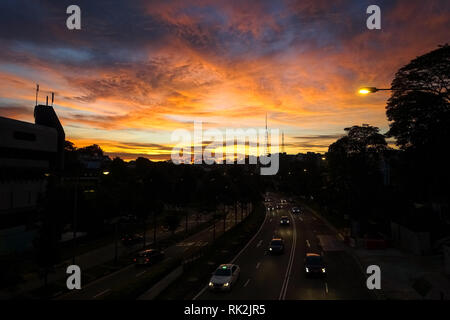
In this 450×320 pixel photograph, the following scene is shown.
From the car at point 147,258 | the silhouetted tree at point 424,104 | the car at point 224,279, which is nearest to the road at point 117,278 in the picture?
the car at point 147,258

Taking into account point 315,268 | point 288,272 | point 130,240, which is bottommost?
point 130,240

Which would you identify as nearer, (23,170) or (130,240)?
(130,240)

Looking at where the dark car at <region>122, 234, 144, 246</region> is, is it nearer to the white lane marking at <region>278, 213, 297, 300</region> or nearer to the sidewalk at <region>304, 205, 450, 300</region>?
the white lane marking at <region>278, 213, 297, 300</region>

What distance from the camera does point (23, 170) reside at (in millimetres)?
41562

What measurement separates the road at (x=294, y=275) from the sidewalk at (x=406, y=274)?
1.40 metres

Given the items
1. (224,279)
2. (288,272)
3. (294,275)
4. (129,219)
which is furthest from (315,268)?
(129,219)

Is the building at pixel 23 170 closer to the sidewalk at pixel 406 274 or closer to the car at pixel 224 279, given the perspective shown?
the car at pixel 224 279

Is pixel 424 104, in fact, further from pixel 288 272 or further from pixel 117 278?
pixel 117 278

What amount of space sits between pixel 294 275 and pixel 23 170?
123 ft

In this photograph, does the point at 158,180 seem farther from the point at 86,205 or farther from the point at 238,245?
the point at 238,245

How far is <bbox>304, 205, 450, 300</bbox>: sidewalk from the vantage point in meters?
19.2

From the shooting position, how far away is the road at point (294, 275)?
1902 centimetres

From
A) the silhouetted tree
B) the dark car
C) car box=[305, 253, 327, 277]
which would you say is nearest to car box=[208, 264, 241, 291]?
car box=[305, 253, 327, 277]
